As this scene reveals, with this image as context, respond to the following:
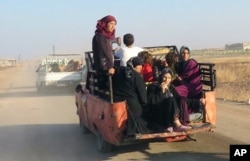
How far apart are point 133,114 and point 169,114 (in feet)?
2.02

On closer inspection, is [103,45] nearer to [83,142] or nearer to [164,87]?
[164,87]

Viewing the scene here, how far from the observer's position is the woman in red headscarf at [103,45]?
26.8 feet

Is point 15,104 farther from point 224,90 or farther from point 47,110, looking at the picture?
point 224,90

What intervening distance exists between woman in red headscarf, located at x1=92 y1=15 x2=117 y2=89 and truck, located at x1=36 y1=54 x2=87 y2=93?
15781mm

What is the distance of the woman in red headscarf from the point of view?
26.8 ft

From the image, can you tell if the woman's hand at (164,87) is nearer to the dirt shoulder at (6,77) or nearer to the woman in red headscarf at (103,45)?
the woman in red headscarf at (103,45)

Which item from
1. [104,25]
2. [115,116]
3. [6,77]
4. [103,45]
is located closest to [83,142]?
[103,45]

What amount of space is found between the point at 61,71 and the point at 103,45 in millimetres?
17276

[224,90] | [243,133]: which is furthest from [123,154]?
[224,90]

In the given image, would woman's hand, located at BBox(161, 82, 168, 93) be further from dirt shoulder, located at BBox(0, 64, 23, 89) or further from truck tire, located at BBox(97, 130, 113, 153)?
dirt shoulder, located at BBox(0, 64, 23, 89)

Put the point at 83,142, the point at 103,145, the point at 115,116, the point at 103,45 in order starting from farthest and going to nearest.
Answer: the point at 83,142 → the point at 103,145 → the point at 103,45 → the point at 115,116

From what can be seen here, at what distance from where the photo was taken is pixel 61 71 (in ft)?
82.7

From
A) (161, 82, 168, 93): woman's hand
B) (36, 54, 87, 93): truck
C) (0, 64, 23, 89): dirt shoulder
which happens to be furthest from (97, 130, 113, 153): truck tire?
(0, 64, 23, 89): dirt shoulder

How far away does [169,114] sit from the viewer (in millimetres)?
7516
